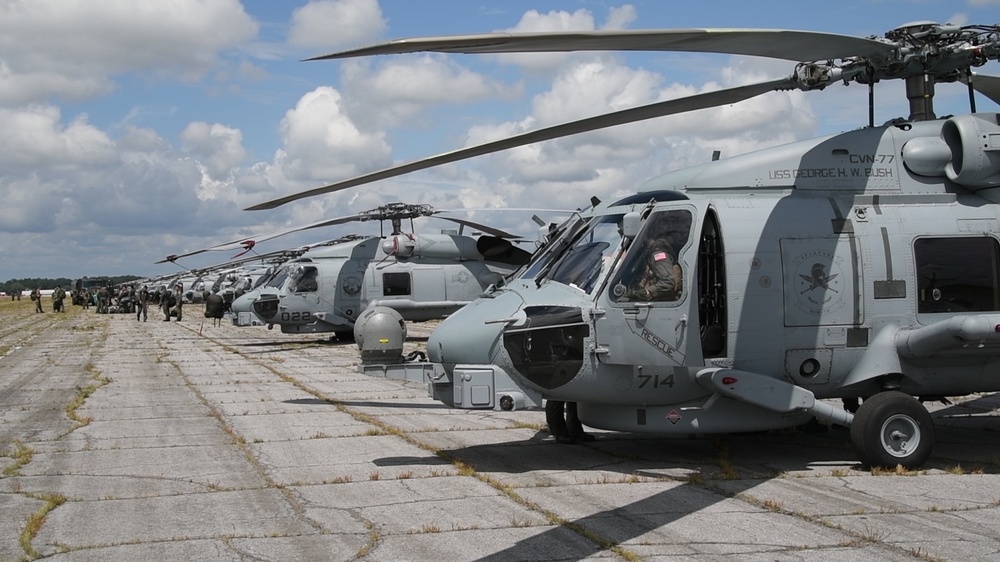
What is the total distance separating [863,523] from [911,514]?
0.47 m

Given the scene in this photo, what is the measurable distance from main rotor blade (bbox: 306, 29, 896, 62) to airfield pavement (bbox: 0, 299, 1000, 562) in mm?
2888

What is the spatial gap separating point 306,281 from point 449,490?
61.7ft

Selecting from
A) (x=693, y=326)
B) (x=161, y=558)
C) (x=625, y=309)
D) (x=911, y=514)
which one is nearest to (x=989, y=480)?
(x=911, y=514)

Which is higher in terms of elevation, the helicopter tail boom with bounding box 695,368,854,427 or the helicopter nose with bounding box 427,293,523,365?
the helicopter nose with bounding box 427,293,523,365

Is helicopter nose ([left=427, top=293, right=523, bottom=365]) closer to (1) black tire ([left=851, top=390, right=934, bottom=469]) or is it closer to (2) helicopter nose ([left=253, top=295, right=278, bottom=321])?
(1) black tire ([left=851, top=390, right=934, bottom=469])

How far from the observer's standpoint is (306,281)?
2539 cm

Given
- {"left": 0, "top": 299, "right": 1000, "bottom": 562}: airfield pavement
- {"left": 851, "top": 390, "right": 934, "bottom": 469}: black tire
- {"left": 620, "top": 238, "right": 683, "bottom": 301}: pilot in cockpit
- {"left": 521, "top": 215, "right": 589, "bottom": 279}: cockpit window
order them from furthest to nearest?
1. {"left": 521, "top": 215, "right": 589, "bottom": 279}: cockpit window
2. {"left": 620, "top": 238, "right": 683, "bottom": 301}: pilot in cockpit
3. {"left": 851, "top": 390, "right": 934, "bottom": 469}: black tire
4. {"left": 0, "top": 299, "right": 1000, "bottom": 562}: airfield pavement

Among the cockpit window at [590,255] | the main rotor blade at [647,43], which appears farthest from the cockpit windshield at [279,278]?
the main rotor blade at [647,43]

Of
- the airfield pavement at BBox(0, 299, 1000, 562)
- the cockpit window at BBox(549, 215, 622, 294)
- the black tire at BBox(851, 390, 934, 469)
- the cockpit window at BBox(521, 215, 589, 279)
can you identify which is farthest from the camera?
the cockpit window at BBox(521, 215, 589, 279)

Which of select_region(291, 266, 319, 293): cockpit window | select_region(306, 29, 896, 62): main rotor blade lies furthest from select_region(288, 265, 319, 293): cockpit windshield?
select_region(306, 29, 896, 62): main rotor blade

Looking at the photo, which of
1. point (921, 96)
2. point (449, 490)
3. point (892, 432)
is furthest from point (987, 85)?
point (449, 490)

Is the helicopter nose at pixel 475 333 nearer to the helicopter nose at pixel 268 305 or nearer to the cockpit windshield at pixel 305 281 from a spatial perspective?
the cockpit windshield at pixel 305 281

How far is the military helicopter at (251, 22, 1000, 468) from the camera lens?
7.75m

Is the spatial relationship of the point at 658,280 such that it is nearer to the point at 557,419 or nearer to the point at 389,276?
the point at 557,419
